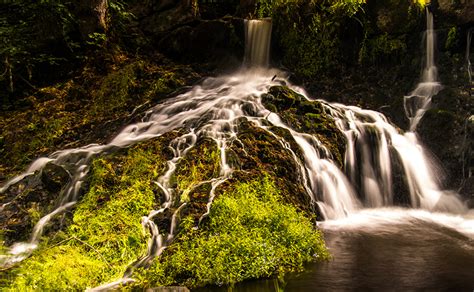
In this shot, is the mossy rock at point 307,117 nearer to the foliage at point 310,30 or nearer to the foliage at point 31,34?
the foliage at point 310,30

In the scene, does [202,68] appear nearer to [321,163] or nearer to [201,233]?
[321,163]

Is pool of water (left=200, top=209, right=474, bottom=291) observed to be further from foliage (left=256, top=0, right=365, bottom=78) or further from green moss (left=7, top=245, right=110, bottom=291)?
foliage (left=256, top=0, right=365, bottom=78)

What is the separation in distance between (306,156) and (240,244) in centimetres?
313

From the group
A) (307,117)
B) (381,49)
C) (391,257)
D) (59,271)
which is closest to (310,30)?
(381,49)

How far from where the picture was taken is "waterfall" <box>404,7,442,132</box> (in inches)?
385

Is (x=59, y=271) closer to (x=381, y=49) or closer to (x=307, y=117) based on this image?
(x=307, y=117)

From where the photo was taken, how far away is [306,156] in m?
7.50

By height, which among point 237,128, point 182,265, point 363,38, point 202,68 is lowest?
point 182,265

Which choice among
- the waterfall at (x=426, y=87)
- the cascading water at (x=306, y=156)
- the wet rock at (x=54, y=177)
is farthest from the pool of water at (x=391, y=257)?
the wet rock at (x=54, y=177)

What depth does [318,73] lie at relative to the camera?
1182 cm

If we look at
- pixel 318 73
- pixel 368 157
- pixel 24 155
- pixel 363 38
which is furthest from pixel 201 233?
pixel 363 38

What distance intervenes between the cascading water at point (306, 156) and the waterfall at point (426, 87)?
89 cm

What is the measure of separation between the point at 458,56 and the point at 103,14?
1045cm

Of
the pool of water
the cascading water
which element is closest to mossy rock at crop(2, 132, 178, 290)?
the cascading water
